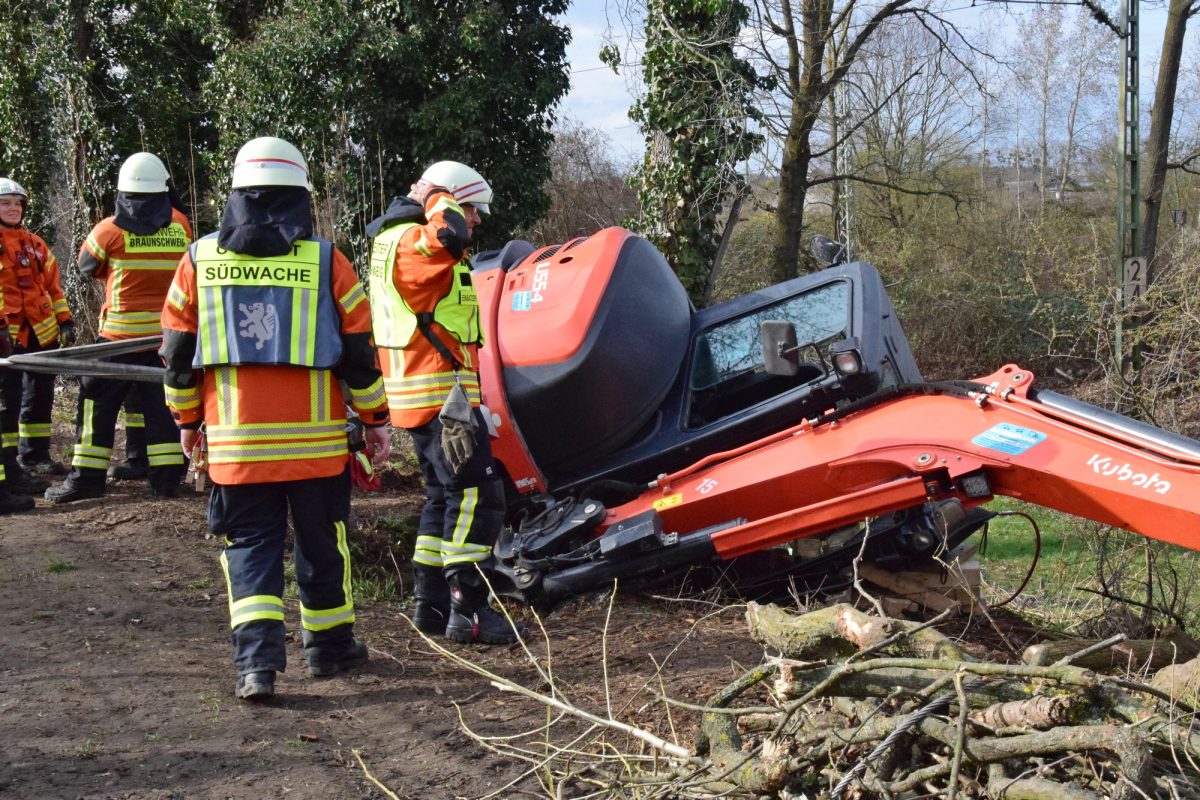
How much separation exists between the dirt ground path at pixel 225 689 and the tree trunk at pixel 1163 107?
15877 millimetres

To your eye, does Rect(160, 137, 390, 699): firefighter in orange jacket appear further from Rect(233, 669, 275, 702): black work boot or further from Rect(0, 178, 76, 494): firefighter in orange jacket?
Rect(0, 178, 76, 494): firefighter in orange jacket

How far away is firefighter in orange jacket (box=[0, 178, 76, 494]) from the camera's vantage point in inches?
281

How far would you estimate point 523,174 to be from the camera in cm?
1596

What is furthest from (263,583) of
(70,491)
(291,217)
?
(70,491)

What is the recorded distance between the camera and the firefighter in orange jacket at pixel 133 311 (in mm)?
6695

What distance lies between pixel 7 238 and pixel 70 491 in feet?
5.66

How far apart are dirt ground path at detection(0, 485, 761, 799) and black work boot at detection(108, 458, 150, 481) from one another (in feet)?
4.92

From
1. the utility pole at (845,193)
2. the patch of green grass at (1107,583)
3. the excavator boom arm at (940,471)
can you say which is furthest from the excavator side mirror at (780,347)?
the utility pole at (845,193)

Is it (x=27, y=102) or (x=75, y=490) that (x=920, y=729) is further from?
(x=27, y=102)

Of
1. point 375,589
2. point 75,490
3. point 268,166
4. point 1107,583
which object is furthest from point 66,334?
point 1107,583

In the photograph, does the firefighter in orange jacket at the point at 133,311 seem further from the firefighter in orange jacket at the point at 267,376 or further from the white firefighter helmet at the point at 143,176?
the firefighter in orange jacket at the point at 267,376

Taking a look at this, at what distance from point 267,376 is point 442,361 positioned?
82 cm

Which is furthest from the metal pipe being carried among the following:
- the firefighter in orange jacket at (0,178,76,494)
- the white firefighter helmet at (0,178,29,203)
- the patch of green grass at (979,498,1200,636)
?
the patch of green grass at (979,498,1200,636)

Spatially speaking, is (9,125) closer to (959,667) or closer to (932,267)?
(932,267)
